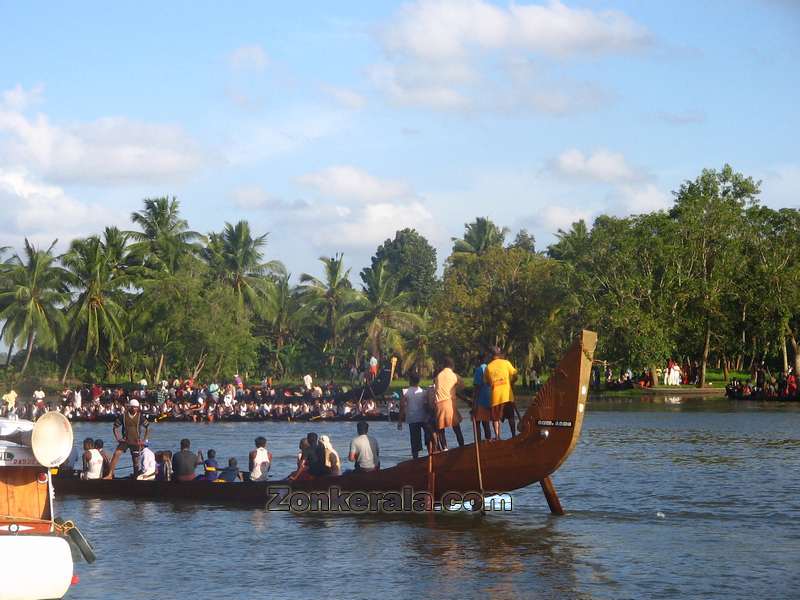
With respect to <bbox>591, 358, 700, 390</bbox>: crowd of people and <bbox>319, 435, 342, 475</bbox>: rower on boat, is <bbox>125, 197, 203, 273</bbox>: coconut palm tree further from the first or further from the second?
<bbox>319, 435, 342, 475</bbox>: rower on boat

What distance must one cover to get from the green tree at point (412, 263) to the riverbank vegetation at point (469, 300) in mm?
23501

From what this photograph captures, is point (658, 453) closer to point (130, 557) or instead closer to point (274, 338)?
point (130, 557)

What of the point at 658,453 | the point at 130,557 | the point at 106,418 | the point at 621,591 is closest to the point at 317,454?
the point at 130,557

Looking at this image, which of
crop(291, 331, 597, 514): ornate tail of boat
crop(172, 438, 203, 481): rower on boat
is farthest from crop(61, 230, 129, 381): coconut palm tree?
crop(291, 331, 597, 514): ornate tail of boat

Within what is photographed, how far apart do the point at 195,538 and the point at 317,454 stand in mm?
3095

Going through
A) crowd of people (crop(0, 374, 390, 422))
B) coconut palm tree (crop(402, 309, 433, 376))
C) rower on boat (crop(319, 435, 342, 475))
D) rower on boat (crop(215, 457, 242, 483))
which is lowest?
rower on boat (crop(215, 457, 242, 483))

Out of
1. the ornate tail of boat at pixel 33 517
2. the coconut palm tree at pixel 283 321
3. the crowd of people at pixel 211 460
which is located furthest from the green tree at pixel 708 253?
the ornate tail of boat at pixel 33 517

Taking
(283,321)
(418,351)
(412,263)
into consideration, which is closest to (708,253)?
(418,351)

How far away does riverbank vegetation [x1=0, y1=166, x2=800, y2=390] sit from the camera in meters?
67.3

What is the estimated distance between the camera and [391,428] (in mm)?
52781

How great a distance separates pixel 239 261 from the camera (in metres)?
80.1

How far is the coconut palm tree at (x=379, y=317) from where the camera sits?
8231cm

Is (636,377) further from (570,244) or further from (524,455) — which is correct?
(524,455)

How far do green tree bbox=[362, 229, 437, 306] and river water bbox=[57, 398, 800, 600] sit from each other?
77.8 meters
